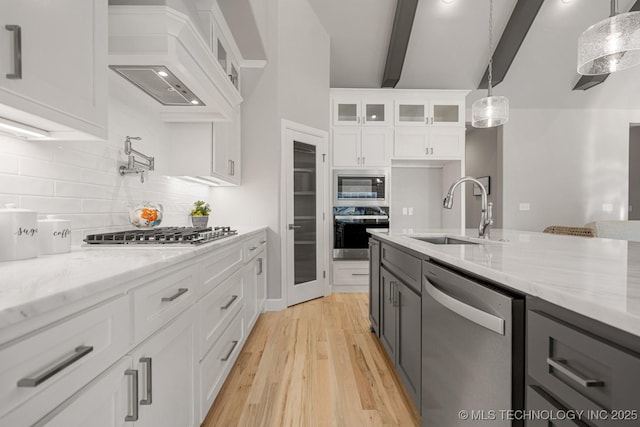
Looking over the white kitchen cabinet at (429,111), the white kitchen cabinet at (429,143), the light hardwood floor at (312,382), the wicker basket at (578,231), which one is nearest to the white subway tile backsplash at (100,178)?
the light hardwood floor at (312,382)

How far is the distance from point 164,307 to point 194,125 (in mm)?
1859

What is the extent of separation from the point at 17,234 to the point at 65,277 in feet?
1.54

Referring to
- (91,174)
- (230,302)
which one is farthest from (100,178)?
(230,302)

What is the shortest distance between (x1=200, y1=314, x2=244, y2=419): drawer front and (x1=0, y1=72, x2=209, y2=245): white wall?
2.87 feet

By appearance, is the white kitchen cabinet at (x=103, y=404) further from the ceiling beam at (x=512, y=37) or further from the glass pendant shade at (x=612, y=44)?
the ceiling beam at (x=512, y=37)

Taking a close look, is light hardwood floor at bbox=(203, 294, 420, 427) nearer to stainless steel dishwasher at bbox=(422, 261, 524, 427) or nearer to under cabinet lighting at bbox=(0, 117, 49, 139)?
stainless steel dishwasher at bbox=(422, 261, 524, 427)

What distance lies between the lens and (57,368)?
61 cm

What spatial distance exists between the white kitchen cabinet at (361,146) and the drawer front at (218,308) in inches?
101

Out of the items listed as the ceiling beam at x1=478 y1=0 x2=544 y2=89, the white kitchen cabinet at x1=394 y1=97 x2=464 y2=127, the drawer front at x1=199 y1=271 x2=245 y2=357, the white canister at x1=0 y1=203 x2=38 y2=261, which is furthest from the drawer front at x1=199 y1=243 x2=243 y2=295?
the ceiling beam at x1=478 y1=0 x2=544 y2=89

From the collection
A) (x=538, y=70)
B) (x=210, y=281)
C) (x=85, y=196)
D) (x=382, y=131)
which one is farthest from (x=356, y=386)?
(x=538, y=70)

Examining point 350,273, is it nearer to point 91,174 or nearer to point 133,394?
point 91,174

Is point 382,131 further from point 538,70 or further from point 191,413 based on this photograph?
point 191,413

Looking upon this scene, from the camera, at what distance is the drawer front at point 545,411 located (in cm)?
62

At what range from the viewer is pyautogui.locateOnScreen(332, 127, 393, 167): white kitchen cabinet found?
432cm
